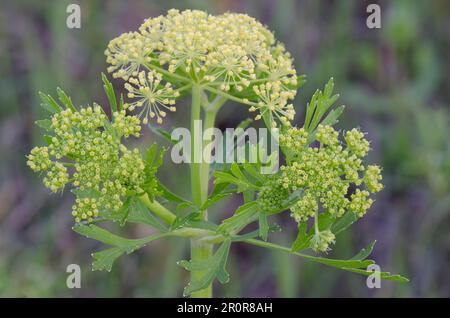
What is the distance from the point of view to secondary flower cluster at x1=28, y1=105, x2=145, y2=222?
6.61 feet

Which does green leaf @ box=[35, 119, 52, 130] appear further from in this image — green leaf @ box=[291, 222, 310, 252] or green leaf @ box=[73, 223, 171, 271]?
green leaf @ box=[291, 222, 310, 252]

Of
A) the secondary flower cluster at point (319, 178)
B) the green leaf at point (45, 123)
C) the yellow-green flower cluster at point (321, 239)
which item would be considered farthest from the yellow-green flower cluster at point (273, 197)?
the green leaf at point (45, 123)

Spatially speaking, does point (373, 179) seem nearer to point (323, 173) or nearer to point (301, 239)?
point (323, 173)

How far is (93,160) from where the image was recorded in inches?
79.5

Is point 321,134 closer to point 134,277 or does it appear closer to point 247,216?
point 247,216

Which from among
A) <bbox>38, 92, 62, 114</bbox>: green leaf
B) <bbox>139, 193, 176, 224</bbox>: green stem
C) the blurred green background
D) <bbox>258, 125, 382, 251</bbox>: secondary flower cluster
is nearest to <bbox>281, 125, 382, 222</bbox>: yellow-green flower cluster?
<bbox>258, 125, 382, 251</bbox>: secondary flower cluster

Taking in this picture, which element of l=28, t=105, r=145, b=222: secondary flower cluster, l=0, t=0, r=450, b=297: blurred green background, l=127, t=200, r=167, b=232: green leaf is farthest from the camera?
l=0, t=0, r=450, b=297: blurred green background

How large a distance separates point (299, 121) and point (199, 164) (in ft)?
9.14

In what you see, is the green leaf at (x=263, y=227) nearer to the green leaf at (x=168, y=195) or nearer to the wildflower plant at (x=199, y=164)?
the wildflower plant at (x=199, y=164)

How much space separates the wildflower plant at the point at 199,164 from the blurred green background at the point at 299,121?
1.73 metres

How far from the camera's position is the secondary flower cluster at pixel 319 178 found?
2016 mm

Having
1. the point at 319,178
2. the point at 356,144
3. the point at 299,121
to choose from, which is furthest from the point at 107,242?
the point at 299,121

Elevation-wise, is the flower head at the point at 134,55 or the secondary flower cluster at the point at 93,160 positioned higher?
the flower head at the point at 134,55

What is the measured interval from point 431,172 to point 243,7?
212cm
